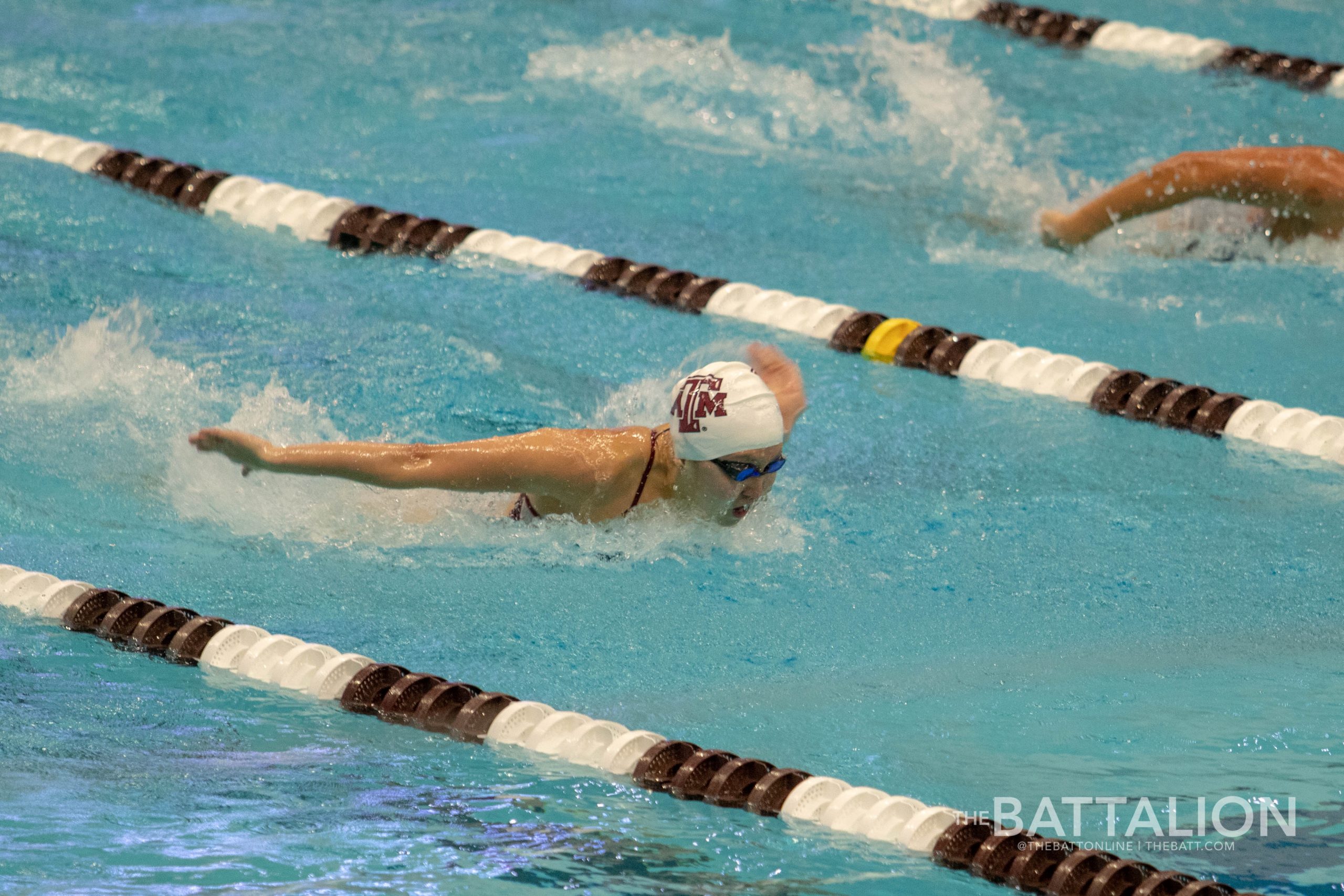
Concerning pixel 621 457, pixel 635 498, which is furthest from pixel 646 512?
pixel 621 457

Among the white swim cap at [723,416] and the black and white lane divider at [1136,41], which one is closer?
the white swim cap at [723,416]

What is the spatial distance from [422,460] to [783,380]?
0.97 metres

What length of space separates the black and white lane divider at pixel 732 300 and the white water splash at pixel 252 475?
929 millimetres

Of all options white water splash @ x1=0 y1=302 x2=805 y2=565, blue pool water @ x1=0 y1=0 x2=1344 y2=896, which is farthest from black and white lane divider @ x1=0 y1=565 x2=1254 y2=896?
white water splash @ x1=0 y1=302 x2=805 y2=565

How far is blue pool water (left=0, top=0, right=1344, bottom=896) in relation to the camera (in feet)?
9.88

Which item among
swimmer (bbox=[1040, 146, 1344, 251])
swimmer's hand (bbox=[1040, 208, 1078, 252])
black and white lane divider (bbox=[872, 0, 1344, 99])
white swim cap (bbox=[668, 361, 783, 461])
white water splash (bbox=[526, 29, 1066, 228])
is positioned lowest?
white swim cap (bbox=[668, 361, 783, 461])

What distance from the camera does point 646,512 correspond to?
400 cm

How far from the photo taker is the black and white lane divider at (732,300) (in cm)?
512

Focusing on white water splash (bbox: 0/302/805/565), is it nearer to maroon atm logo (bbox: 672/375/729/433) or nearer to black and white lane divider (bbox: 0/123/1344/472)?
maroon atm logo (bbox: 672/375/729/433)

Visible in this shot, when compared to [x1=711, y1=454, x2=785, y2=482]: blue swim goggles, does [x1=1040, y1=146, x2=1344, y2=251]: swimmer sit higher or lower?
higher

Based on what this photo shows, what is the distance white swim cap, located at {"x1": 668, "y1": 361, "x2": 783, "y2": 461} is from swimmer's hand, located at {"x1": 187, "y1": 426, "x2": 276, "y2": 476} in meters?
0.97

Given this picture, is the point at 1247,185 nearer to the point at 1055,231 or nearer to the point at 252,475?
the point at 1055,231

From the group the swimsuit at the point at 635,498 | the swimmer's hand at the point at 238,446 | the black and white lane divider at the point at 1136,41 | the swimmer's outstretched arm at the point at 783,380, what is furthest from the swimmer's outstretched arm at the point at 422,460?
the black and white lane divider at the point at 1136,41

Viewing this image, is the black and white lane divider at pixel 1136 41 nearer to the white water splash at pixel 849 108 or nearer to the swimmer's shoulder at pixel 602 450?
the white water splash at pixel 849 108
